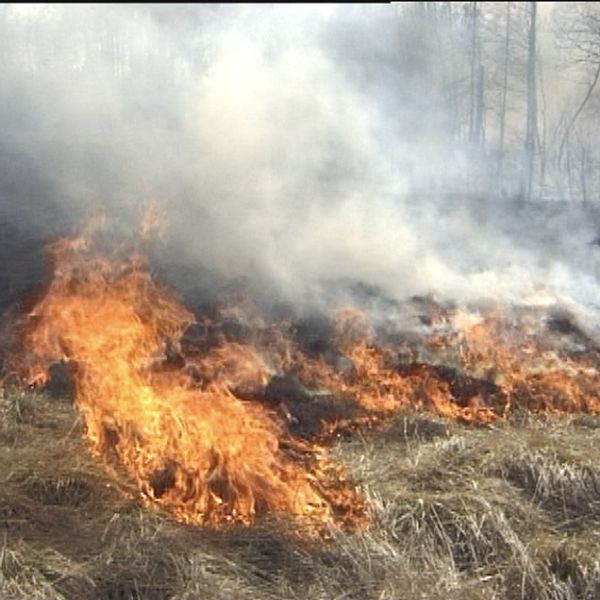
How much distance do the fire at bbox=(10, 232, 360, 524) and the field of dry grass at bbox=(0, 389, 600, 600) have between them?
0.75 feet

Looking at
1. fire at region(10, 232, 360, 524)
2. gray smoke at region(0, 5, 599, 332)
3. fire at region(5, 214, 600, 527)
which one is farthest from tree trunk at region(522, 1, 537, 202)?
fire at region(10, 232, 360, 524)

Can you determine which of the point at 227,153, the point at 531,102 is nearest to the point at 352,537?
the point at 227,153

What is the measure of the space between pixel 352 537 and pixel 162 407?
1.90 m

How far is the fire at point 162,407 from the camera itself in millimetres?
5250

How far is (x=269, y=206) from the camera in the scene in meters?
8.94

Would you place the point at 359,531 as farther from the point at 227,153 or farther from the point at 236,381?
the point at 227,153

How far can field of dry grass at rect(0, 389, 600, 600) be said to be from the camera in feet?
14.5

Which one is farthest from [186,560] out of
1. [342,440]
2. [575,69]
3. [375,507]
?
[575,69]

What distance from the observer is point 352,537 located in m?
4.86

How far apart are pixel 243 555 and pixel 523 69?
2829 cm

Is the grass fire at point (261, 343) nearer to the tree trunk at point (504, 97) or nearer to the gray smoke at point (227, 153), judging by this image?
the gray smoke at point (227, 153)

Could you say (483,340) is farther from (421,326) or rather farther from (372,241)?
(372,241)

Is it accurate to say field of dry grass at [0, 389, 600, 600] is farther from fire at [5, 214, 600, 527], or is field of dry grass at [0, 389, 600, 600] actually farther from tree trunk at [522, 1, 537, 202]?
tree trunk at [522, 1, 537, 202]

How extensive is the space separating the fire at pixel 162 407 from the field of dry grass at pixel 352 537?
0.75 ft
